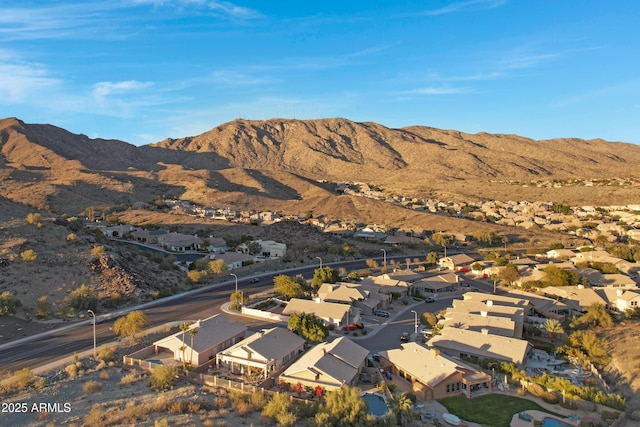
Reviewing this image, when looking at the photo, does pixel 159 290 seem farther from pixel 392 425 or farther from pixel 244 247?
pixel 392 425

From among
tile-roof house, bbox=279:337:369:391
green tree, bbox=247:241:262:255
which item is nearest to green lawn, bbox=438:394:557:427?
tile-roof house, bbox=279:337:369:391

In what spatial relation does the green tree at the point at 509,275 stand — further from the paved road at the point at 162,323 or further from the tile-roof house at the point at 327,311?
the tile-roof house at the point at 327,311

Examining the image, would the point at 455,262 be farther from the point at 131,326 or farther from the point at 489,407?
the point at 131,326

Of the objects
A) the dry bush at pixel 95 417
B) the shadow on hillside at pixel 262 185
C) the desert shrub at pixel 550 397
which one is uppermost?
the shadow on hillside at pixel 262 185

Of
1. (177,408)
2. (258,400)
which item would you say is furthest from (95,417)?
(258,400)

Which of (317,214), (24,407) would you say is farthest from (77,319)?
(317,214)

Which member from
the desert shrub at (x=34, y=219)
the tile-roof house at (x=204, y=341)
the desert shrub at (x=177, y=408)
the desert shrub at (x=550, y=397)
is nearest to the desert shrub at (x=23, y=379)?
the tile-roof house at (x=204, y=341)
